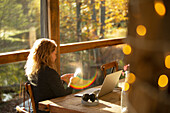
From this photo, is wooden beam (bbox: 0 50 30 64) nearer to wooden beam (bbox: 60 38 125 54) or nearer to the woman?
the woman

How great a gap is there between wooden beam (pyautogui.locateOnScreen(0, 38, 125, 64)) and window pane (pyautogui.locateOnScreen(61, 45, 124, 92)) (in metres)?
0.08

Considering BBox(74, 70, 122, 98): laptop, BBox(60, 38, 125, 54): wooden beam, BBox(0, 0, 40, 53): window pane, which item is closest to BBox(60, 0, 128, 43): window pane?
BBox(60, 38, 125, 54): wooden beam

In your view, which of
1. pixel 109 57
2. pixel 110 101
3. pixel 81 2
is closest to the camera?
pixel 110 101

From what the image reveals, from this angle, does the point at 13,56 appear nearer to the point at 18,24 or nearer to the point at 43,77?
the point at 18,24

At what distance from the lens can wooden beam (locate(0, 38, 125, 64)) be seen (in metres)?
2.88

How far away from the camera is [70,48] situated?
3.76 meters

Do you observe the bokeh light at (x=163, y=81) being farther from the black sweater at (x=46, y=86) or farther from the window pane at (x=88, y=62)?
the window pane at (x=88, y=62)

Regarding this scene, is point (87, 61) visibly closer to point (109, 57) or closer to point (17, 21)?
point (109, 57)

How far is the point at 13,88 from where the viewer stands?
307 cm

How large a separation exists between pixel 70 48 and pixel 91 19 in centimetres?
88

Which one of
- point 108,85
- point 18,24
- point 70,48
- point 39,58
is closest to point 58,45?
point 70,48

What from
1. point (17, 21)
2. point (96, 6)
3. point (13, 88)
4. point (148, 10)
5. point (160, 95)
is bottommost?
point (13, 88)

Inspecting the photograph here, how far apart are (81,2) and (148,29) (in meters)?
3.89

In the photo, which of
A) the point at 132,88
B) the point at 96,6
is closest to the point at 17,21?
the point at 96,6
